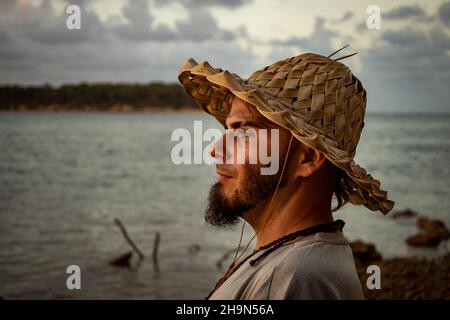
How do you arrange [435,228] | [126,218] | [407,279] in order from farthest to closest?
[126,218] < [435,228] < [407,279]

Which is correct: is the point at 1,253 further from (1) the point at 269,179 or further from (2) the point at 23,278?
(1) the point at 269,179

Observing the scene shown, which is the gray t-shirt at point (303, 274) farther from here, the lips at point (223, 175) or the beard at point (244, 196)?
the lips at point (223, 175)

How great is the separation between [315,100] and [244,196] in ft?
1.64

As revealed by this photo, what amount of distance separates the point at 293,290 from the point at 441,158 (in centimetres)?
5878

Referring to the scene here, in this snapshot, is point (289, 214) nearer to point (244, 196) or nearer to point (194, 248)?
point (244, 196)

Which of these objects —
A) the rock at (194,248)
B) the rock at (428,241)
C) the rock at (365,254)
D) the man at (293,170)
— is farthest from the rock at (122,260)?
the man at (293,170)

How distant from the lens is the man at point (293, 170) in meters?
2.15

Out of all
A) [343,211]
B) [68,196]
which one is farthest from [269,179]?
[68,196]

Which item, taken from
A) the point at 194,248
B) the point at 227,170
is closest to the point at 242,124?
the point at 227,170

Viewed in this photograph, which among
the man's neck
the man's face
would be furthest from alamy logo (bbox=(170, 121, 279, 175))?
the man's neck

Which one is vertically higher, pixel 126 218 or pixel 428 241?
pixel 428 241

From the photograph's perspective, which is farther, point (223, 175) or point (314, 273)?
point (223, 175)

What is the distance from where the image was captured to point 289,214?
2.34 m

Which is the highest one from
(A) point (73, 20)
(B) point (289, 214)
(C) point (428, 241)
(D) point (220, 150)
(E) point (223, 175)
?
(A) point (73, 20)
